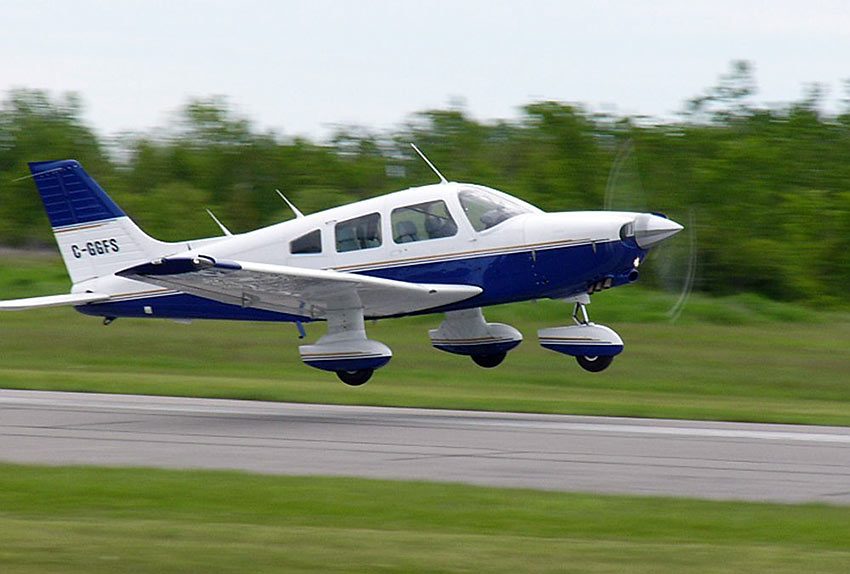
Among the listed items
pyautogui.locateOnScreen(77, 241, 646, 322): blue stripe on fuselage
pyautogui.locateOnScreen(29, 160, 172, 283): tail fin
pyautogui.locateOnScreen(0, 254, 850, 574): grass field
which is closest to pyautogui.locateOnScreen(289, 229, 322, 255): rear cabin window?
pyautogui.locateOnScreen(77, 241, 646, 322): blue stripe on fuselage

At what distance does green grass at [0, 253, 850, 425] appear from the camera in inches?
673

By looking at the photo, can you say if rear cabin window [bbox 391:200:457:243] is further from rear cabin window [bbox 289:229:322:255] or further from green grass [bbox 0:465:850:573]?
green grass [bbox 0:465:850:573]

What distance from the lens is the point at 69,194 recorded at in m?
16.9

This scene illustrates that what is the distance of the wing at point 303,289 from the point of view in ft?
45.8

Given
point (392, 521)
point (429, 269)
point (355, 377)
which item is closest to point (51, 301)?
point (355, 377)

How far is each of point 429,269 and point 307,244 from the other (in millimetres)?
1575

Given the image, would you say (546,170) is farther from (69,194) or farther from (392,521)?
(392,521)

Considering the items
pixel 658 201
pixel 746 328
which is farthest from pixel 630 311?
pixel 658 201

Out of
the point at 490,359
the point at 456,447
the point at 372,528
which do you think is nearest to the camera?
the point at 372,528

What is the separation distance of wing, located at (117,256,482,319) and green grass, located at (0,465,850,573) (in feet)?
14.2

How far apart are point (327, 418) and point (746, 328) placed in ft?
51.6

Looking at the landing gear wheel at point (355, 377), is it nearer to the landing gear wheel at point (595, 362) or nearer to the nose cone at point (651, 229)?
the landing gear wheel at point (595, 362)

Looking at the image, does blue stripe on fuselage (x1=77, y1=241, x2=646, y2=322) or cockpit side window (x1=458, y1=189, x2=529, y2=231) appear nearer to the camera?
blue stripe on fuselage (x1=77, y1=241, x2=646, y2=322)

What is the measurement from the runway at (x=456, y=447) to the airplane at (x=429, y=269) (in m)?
1.16
